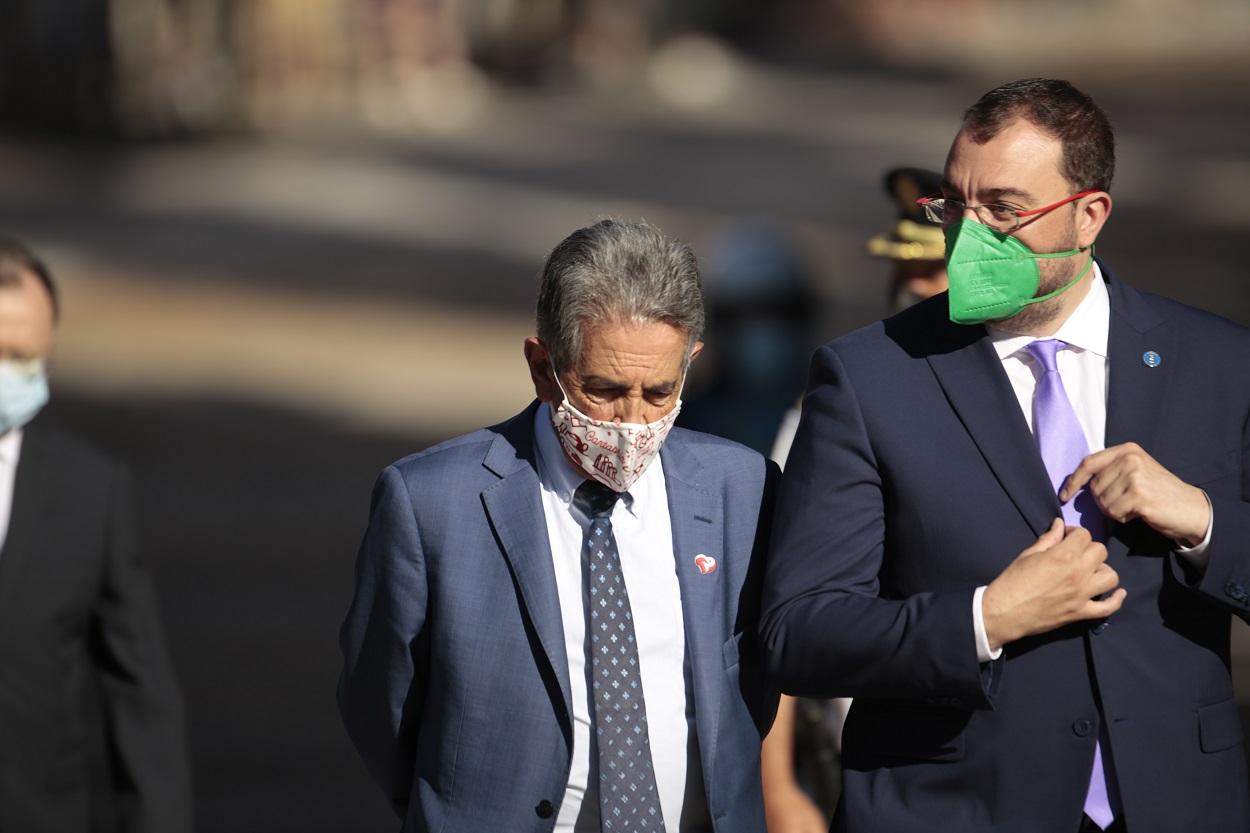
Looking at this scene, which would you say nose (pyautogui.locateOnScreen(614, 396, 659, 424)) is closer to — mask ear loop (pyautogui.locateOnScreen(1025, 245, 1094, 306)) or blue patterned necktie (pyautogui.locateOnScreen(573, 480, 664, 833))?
blue patterned necktie (pyautogui.locateOnScreen(573, 480, 664, 833))

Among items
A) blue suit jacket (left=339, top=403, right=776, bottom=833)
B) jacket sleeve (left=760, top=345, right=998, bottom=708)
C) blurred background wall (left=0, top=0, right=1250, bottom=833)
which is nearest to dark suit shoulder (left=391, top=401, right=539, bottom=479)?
blue suit jacket (left=339, top=403, right=776, bottom=833)

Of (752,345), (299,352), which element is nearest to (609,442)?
(752,345)

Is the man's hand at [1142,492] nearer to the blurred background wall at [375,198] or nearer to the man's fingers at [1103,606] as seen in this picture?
the man's fingers at [1103,606]

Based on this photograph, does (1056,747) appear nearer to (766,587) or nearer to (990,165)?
(766,587)

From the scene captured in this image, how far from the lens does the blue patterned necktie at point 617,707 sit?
3188 millimetres

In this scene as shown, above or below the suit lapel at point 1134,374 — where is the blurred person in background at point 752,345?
below

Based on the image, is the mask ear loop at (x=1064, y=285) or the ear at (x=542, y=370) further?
the ear at (x=542, y=370)

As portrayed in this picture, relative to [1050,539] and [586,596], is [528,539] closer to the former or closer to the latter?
[586,596]

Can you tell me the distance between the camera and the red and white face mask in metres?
3.22

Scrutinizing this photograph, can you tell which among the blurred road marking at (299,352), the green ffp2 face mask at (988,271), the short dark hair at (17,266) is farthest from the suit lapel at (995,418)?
the blurred road marking at (299,352)

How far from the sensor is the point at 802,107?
24.6 m

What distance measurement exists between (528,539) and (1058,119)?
109 centimetres

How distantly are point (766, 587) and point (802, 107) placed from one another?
21838mm

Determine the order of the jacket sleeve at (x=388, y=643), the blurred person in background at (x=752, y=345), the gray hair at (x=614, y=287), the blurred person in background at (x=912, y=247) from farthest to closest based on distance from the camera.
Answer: the blurred person in background at (x=752, y=345)
the blurred person in background at (x=912, y=247)
the jacket sleeve at (x=388, y=643)
the gray hair at (x=614, y=287)
